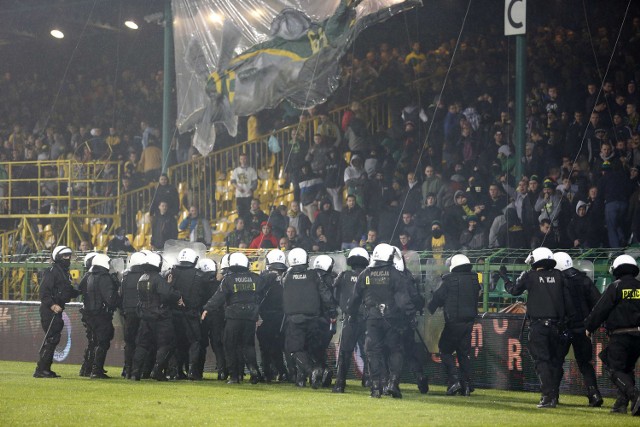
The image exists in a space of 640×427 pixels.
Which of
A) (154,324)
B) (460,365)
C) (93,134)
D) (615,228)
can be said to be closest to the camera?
(460,365)

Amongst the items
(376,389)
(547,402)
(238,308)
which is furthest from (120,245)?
(547,402)

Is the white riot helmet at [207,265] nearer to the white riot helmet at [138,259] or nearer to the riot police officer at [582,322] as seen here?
the white riot helmet at [138,259]

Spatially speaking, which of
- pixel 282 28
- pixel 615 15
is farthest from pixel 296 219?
pixel 615 15

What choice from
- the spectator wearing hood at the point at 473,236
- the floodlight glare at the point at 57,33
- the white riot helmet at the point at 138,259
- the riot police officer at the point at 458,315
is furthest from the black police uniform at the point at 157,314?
the floodlight glare at the point at 57,33

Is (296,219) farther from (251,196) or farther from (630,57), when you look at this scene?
(630,57)

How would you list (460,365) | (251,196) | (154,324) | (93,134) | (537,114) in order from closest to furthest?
1. (460,365)
2. (154,324)
3. (537,114)
4. (251,196)
5. (93,134)

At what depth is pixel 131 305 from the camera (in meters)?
16.4

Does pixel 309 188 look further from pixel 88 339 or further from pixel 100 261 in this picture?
pixel 88 339

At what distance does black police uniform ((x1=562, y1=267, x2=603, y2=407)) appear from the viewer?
44.3ft

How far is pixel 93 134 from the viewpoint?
1159 inches

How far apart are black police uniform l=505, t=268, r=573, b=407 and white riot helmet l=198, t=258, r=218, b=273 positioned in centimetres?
541

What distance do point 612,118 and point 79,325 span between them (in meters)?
9.87

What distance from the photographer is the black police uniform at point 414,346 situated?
14484 millimetres

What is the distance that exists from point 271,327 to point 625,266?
5578mm
